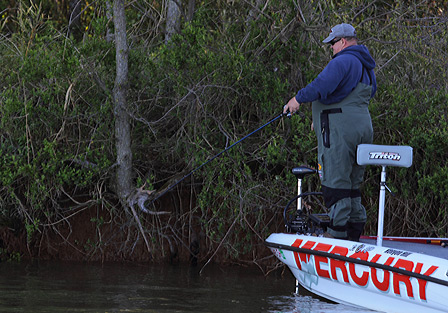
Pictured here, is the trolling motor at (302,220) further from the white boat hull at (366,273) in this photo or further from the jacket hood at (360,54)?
the jacket hood at (360,54)

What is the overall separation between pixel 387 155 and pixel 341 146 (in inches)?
19.8

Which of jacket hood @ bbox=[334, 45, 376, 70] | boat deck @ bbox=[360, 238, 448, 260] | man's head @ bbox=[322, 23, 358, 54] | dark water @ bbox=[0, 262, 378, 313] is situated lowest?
dark water @ bbox=[0, 262, 378, 313]

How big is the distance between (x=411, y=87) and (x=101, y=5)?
330 centimetres

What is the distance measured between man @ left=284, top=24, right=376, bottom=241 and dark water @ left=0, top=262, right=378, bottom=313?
80 cm

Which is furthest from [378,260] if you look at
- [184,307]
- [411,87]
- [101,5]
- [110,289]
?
[101,5]

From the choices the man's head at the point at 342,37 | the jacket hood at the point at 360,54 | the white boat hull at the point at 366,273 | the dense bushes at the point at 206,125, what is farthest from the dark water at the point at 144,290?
the man's head at the point at 342,37

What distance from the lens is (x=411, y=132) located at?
7.52m

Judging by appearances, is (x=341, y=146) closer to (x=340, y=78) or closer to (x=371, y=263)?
(x=340, y=78)

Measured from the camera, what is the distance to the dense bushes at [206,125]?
297 inches

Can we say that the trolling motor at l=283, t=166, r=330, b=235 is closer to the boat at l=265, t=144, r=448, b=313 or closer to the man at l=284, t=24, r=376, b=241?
the boat at l=265, t=144, r=448, b=313

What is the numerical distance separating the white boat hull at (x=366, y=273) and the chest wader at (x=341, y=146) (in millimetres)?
302

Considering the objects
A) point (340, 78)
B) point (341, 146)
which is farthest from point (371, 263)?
point (340, 78)

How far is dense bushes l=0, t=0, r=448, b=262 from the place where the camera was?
297 inches

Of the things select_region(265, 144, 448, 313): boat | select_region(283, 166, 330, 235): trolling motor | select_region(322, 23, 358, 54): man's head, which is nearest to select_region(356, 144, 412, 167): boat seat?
select_region(265, 144, 448, 313): boat
